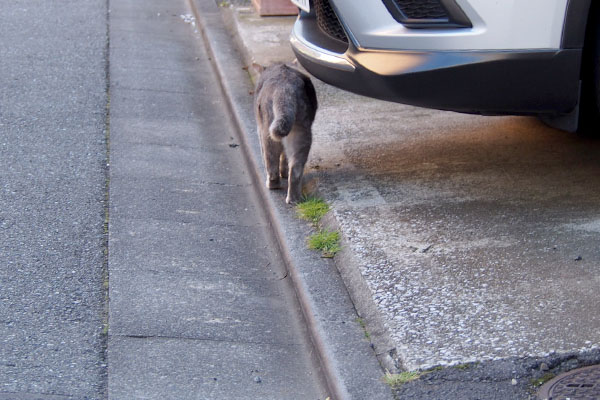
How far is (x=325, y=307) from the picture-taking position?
3.75m

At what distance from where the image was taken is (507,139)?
5613 millimetres

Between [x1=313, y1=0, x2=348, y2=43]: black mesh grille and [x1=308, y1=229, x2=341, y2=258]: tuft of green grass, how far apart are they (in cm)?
109

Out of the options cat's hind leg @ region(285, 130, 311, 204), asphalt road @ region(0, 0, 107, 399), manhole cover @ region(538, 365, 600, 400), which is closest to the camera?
manhole cover @ region(538, 365, 600, 400)

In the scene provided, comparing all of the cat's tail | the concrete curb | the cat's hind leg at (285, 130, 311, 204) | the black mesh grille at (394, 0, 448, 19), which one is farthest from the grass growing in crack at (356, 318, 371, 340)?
the black mesh grille at (394, 0, 448, 19)

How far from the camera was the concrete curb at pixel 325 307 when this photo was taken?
10.6 ft

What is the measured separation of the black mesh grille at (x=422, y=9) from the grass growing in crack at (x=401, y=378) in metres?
1.78

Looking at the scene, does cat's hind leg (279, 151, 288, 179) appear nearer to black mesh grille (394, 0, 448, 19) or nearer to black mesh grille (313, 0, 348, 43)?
black mesh grille (313, 0, 348, 43)

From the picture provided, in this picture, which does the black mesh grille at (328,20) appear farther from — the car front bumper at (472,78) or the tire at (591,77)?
the tire at (591,77)

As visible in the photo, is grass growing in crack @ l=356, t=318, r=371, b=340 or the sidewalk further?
grass growing in crack @ l=356, t=318, r=371, b=340

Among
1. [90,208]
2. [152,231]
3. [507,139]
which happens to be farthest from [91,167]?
[507,139]

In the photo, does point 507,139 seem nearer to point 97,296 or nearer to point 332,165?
point 332,165

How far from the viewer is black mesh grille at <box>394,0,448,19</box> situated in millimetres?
4000

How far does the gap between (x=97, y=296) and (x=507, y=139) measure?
Answer: 3073mm

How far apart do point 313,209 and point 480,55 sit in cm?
133
